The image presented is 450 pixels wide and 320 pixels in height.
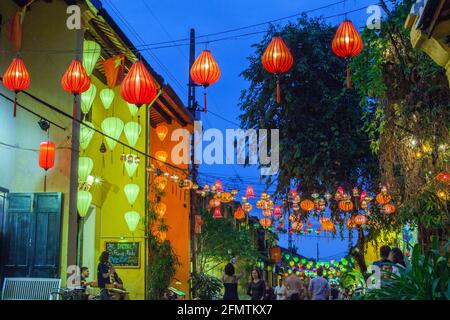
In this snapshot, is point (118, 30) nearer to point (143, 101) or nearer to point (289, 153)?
point (143, 101)

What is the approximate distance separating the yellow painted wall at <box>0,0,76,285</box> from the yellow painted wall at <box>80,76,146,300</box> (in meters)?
3.57

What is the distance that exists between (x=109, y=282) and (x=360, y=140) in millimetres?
9801

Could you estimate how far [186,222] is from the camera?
2147 centimetres

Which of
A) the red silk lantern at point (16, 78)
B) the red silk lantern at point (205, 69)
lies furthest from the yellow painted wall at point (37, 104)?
the red silk lantern at point (205, 69)

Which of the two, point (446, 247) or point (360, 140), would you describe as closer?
point (446, 247)

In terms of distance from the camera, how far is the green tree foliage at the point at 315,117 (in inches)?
750

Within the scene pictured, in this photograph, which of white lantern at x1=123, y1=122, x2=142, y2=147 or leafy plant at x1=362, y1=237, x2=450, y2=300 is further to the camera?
white lantern at x1=123, y1=122, x2=142, y2=147

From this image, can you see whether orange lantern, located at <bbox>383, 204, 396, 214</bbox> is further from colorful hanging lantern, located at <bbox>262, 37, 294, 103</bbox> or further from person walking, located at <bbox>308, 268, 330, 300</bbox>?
colorful hanging lantern, located at <bbox>262, 37, 294, 103</bbox>

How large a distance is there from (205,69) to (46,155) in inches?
156

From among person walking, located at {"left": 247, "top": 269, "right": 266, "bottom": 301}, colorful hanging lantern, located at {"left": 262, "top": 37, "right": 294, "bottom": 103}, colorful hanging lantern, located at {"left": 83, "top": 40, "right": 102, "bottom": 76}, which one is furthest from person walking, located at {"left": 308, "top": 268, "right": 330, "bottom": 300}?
colorful hanging lantern, located at {"left": 83, "top": 40, "right": 102, "bottom": 76}

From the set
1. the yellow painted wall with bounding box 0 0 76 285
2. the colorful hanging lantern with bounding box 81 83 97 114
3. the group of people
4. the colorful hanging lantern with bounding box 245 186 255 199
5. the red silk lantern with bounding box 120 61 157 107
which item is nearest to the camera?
the red silk lantern with bounding box 120 61 157 107

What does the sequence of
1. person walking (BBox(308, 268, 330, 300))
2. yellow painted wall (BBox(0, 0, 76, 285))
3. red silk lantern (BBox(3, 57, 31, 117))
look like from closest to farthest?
red silk lantern (BBox(3, 57, 31, 117)), person walking (BBox(308, 268, 330, 300)), yellow painted wall (BBox(0, 0, 76, 285))

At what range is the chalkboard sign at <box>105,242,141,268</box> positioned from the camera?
1686 centimetres
